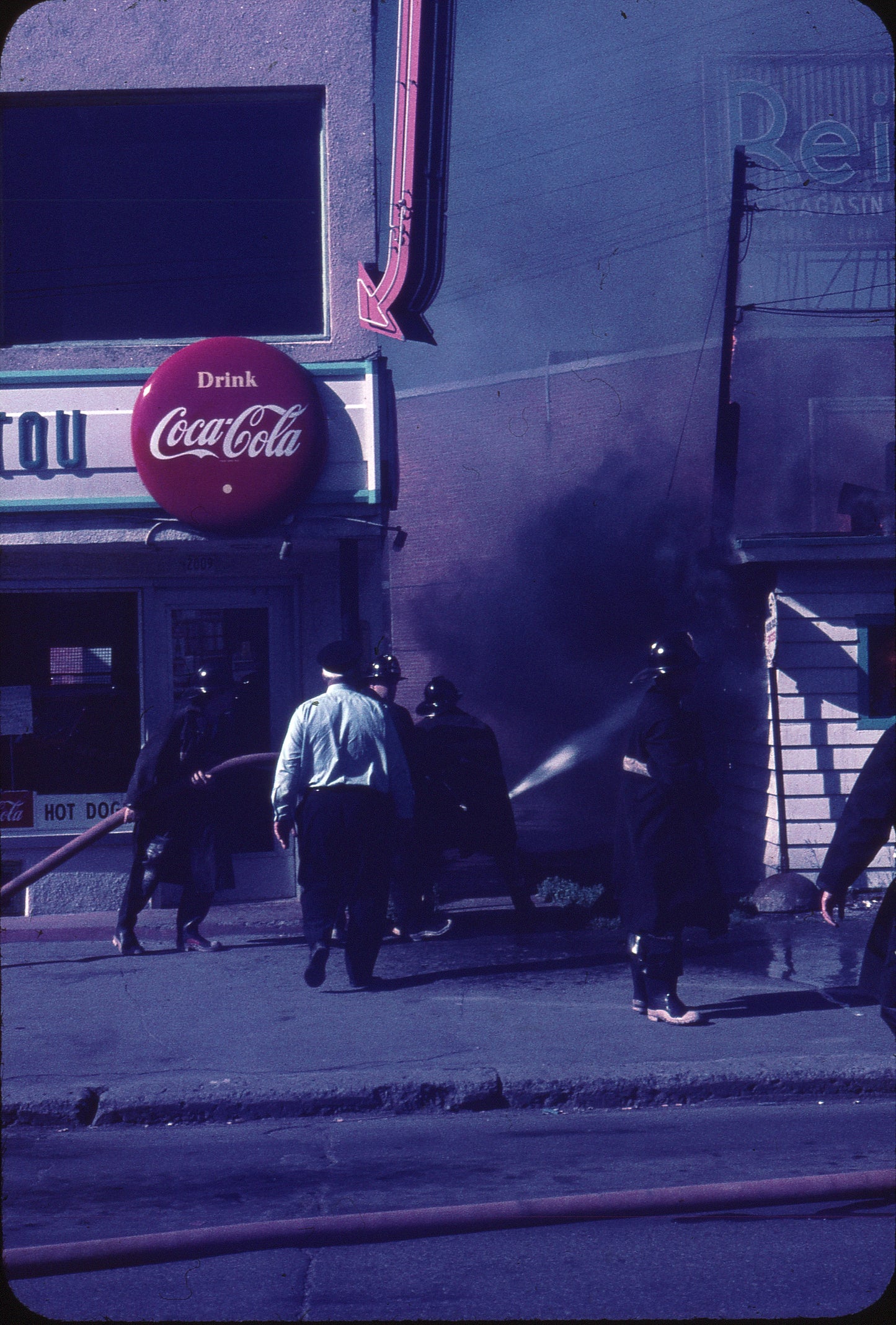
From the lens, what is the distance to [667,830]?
6.07 metres

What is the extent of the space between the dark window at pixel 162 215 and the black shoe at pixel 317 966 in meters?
4.94

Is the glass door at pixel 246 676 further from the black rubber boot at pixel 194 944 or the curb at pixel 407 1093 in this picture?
the curb at pixel 407 1093

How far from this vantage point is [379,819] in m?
6.89

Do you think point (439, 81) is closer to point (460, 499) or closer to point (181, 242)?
point (181, 242)

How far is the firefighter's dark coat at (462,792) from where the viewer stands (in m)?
8.71

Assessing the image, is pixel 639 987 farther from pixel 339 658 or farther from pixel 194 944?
pixel 194 944

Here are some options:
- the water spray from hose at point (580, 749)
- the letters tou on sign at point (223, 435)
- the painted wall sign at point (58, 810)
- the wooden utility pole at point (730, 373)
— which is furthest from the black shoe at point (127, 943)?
the water spray from hose at point (580, 749)

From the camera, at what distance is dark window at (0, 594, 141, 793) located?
936 centimetres

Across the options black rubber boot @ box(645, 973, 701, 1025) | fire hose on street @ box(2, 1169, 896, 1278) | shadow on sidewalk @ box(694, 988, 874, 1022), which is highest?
fire hose on street @ box(2, 1169, 896, 1278)

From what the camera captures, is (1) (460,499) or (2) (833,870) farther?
(1) (460,499)

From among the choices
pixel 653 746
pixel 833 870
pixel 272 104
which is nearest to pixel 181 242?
pixel 272 104

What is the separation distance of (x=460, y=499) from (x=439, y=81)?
18118 millimetres

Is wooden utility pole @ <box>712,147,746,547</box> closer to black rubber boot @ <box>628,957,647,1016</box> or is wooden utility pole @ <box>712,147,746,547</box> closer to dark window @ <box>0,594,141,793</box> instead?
dark window @ <box>0,594,141,793</box>

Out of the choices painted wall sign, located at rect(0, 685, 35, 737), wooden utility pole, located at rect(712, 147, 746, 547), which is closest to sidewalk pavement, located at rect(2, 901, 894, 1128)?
painted wall sign, located at rect(0, 685, 35, 737)
